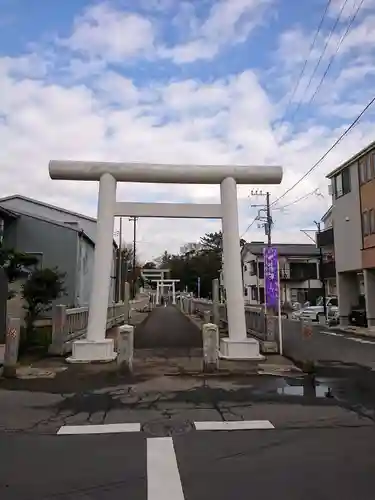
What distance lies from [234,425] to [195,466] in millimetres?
1726

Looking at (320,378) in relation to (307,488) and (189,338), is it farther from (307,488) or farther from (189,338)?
(189,338)

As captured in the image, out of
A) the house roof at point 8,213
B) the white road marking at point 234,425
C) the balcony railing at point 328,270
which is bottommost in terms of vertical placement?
the white road marking at point 234,425

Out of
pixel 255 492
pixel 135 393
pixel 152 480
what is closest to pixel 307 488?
pixel 255 492

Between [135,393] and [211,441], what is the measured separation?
3.19 m

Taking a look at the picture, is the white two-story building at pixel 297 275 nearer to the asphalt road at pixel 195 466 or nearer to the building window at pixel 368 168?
the building window at pixel 368 168

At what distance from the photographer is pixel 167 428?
244 inches

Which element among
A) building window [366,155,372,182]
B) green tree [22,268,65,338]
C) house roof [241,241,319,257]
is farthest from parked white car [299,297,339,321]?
green tree [22,268,65,338]

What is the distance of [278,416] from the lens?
6.81 meters

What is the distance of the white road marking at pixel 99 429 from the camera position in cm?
606

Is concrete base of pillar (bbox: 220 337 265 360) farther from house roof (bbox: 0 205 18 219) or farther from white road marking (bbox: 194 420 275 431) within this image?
house roof (bbox: 0 205 18 219)

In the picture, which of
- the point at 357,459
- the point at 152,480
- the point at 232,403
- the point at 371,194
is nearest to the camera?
the point at 152,480

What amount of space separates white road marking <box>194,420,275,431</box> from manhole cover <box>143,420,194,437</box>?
A: 0.16 meters

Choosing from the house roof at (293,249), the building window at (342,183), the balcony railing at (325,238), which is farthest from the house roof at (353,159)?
the house roof at (293,249)

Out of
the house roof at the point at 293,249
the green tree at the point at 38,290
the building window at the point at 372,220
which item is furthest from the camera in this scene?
the house roof at the point at 293,249
